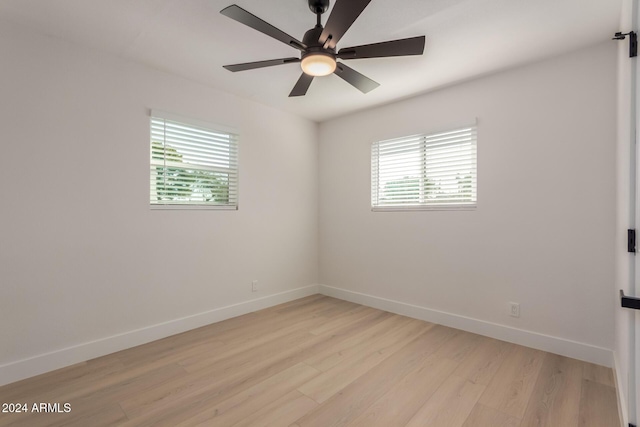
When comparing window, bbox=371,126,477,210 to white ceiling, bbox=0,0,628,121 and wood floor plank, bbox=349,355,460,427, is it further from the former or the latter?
wood floor plank, bbox=349,355,460,427

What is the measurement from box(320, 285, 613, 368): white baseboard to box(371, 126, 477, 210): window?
1180mm

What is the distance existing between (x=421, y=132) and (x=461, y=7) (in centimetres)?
152

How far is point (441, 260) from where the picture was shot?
10.8ft

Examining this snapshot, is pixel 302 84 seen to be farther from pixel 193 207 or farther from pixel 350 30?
pixel 193 207

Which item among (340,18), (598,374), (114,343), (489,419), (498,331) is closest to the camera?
(340,18)

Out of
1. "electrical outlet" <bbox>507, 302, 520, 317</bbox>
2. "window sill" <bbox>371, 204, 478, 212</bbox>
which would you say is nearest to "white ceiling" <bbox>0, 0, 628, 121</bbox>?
"window sill" <bbox>371, 204, 478, 212</bbox>

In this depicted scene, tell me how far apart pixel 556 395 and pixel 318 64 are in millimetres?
2727

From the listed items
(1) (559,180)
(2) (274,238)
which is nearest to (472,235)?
(1) (559,180)

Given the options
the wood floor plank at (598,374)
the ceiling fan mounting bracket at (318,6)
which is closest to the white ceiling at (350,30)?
the ceiling fan mounting bracket at (318,6)

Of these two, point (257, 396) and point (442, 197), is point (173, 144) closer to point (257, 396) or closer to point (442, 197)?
point (257, 396)

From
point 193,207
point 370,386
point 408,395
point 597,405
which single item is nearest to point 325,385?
point 370,386

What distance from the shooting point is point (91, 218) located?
254 centimetres

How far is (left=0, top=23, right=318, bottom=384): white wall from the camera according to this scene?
2.22m

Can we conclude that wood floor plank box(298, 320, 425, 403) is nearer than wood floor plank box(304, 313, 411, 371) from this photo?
Yes
